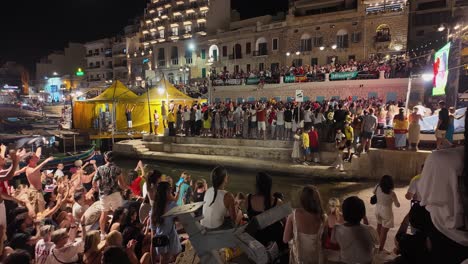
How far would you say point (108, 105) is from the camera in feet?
80.5

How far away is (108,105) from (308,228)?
24.2m

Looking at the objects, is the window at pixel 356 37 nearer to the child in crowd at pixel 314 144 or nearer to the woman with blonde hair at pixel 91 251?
the child in crowd at pixel 314 144

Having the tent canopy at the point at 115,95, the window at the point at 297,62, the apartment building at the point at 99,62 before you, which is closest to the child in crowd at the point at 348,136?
the tent canopy at the point at 115,95

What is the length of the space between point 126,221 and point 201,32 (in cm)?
4989

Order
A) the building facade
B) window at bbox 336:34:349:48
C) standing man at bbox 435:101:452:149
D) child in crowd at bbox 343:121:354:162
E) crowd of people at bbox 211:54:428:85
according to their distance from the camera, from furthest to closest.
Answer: window at bbox 336:34:349:48
the building facade
crowd of people at bbox 211:54:428:85
child in crowd at bbox 343:121:354:162
standing man at bbox 435:101:452:149

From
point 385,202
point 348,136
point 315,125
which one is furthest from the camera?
point 315,125

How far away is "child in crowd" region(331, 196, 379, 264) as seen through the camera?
9.64 ft

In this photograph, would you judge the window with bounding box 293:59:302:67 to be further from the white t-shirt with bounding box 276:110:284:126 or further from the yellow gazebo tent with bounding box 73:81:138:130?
the white t-shirt with bounding box 276:110:284:126

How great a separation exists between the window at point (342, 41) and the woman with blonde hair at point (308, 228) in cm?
3335

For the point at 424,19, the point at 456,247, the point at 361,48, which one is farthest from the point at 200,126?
the point at 424,19

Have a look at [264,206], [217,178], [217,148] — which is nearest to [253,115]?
[217,148]

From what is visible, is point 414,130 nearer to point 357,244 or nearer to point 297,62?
point 357,244

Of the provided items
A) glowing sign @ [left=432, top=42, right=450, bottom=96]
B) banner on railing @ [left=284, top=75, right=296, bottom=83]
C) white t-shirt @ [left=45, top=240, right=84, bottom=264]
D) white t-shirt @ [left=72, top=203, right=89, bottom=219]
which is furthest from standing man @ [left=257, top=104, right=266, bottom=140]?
banner on railing @ [left=284, top=75, right=296, bottom=83]

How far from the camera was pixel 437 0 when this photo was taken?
31.4 metres
